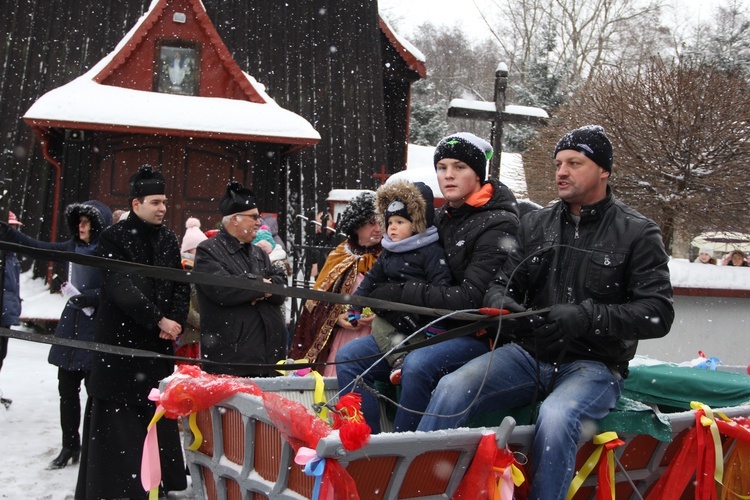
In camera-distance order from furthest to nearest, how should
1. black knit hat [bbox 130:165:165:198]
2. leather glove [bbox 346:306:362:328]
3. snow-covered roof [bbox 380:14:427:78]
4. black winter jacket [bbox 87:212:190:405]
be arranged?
snow-covered roof [bbox 380:14:427:78] < leather glove [bbox 346:306:362:328] < black knit hat [bbox 130:165:165:198] < black winter jacket [bbox 87:212:190:405]

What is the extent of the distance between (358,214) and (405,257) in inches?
48.9

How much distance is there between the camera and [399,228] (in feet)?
13.0

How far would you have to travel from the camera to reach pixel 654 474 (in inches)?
134

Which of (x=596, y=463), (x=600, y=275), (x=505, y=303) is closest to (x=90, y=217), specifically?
(x=505, y=303)

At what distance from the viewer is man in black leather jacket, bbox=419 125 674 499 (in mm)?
3045

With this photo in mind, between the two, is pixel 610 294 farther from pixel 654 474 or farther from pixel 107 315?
pixel 107 315

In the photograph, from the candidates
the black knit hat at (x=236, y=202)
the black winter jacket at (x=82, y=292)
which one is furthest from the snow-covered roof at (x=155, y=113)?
the black knit hat at (x=236, y=202)

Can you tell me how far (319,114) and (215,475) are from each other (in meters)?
12.8

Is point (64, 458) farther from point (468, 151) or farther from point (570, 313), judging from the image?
point (570, 313)

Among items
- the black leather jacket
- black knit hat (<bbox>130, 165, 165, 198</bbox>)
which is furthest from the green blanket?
black knit hat (<bbox>130, 165, 165, 198</bbox>)

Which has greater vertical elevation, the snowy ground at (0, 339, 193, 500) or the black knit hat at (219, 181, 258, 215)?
the black knit hat at (219, 181, 258, 215)

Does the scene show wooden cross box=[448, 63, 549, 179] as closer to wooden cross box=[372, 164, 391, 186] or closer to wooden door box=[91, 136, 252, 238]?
wooden cross box=[372, 164, 391, 186]

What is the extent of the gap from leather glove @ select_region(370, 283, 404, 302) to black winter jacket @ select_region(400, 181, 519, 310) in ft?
0.17

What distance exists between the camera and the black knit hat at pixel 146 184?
15.7 ft
